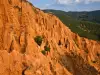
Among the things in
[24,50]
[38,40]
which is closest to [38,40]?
[38,40]

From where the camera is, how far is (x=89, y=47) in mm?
100000

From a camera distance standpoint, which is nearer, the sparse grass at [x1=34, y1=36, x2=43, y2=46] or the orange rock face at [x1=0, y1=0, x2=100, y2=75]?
the orange rock face at [x1=0, y1=0, x2=100, y2=75]

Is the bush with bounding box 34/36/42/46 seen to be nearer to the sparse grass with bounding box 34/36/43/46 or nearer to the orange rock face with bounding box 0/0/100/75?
the sparse grass with bounding box 34/36/43/46

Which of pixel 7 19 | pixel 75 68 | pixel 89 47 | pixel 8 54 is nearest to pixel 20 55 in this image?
pixel 8 54

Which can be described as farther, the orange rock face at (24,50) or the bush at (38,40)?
the bush at (38,40)

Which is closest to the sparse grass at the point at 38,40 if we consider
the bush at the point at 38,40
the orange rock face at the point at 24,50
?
the bush at the point at 38,40

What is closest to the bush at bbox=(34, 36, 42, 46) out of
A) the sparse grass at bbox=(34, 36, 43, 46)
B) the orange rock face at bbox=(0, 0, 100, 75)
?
the sparse grass at bbox=(34, 36, 43, 46)

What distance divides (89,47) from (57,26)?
19322mm

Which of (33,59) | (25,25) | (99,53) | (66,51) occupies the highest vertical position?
(25,25)

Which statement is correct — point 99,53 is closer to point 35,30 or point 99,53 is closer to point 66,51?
point 66,51

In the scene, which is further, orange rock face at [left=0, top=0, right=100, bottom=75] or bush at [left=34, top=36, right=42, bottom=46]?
bush at [left=34, top=36, right=42, bottom=46]

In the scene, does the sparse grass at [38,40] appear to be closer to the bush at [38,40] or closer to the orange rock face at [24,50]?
the bush at [38,40]

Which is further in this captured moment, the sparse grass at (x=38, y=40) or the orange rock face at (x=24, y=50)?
the sparse grass at (x=38, y=40)

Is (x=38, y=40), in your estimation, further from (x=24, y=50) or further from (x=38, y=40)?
(x=24, y=50)
